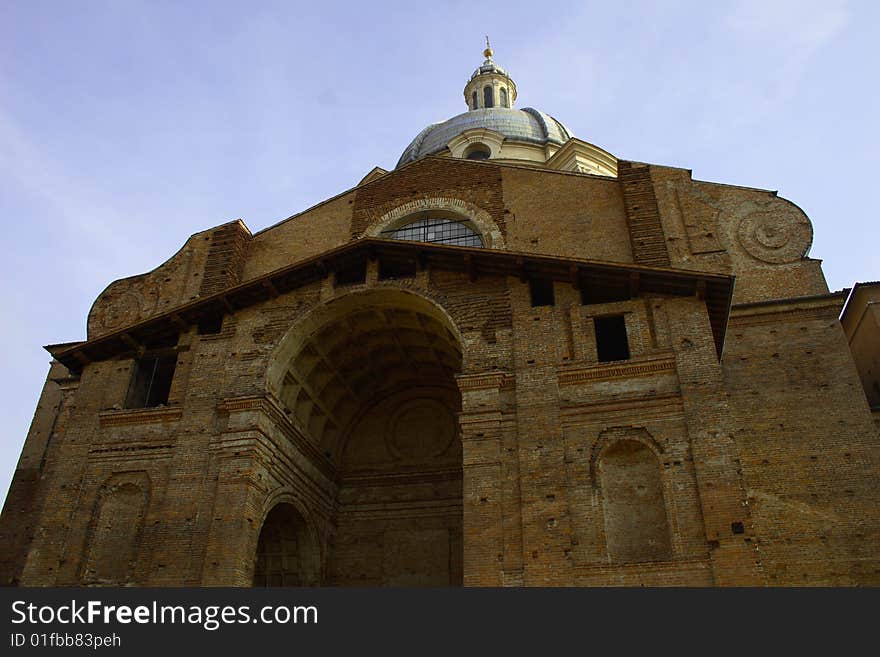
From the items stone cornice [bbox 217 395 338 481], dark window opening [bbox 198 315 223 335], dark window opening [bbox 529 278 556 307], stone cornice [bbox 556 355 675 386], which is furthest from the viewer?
dark window opening [bbox 198 315 223 335]

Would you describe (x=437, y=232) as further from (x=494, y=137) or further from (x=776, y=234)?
(x=494, y=137)

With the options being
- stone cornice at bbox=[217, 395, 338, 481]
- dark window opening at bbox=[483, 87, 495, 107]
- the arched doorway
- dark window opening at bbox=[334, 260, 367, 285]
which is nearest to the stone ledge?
stone cornice at bbox=[217, 395, 338, 481]

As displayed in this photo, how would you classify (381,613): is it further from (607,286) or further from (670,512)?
(607,286)

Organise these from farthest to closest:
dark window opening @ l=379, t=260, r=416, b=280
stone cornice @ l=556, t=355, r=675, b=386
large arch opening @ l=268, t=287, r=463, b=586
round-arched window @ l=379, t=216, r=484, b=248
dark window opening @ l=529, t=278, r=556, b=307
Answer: round-arched window @ l=379, t=216, r=484, b=248
large arch opening @ l=268, t=287, r=463, b=586
dark window opening @ l=379, t=260, r=416, b=280
dark window opening @ l=529, t=278, r=556, b=307
stone cornice @ l=556, t=355, r=675, b=386

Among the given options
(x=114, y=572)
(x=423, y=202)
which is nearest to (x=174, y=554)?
(x=114, y=572)

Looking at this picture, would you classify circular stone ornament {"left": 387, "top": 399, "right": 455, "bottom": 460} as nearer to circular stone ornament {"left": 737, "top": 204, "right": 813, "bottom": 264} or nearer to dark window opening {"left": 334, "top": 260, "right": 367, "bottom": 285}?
dark window opening {"left": 334, "top": 260, "right": 367, "bottom": 285}

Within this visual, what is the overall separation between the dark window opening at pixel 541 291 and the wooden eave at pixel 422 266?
14 cm

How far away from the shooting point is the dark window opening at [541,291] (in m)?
15.1

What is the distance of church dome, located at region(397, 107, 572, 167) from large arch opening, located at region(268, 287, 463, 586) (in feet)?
53.5

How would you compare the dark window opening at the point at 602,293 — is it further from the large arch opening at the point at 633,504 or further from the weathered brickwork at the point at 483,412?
the large arch opening at the point at 633,504

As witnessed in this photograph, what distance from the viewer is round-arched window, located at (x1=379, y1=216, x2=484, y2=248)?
20.0m

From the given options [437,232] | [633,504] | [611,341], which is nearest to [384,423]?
[437,232]

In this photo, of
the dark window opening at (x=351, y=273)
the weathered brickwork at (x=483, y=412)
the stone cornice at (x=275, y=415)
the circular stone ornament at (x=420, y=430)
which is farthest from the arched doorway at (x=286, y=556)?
the dark window opening at (x=351, y=273)

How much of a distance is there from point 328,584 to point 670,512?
8.62m
